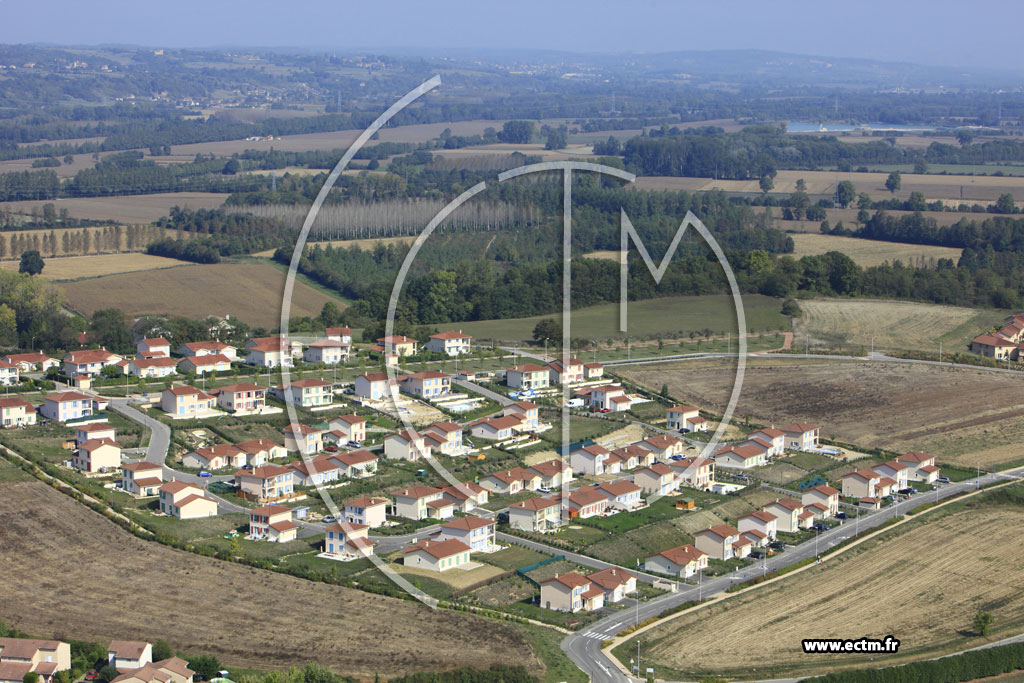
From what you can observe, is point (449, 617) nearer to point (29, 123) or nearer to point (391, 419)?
point (391, 419)

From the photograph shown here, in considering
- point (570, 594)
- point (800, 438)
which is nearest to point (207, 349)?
point (800, 438)

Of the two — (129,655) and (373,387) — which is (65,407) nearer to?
(373,387)

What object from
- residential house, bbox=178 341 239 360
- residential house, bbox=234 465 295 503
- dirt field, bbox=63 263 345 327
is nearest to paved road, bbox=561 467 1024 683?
residential house, bbox=234 465 295 503

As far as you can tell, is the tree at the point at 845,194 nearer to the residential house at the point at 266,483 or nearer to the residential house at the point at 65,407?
the residential house at the point at 65,407

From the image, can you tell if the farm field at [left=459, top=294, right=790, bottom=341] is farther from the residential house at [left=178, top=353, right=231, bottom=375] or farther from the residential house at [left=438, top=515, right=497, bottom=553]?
the residential house at [left=438, top=515, right=497, bottom=553]

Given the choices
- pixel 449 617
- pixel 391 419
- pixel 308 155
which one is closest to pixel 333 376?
pixel 391 419
